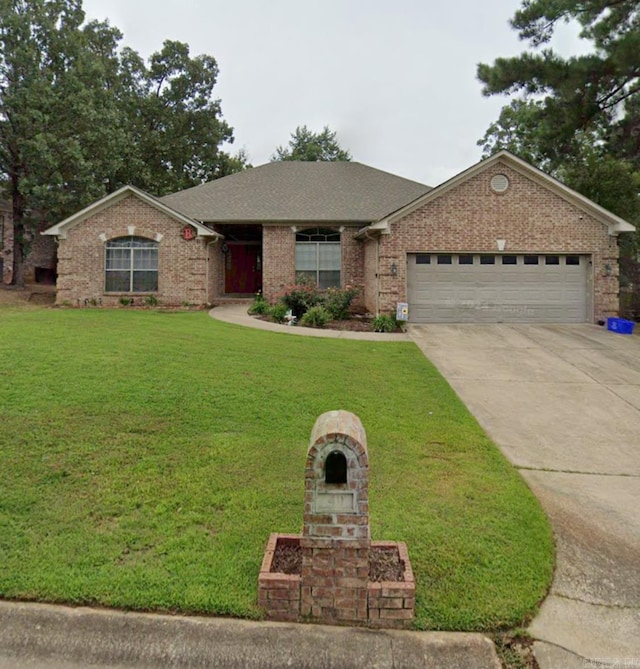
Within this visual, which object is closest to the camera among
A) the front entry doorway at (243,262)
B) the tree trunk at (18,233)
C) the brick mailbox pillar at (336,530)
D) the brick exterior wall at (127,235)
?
the brick mailbox pillar at (336,530)

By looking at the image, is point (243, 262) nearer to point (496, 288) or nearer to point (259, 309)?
point (259, 309)

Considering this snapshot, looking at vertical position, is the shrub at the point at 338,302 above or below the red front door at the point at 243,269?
below

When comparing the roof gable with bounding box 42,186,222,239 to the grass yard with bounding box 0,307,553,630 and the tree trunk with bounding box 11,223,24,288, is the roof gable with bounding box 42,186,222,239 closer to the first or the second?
the tree trunk with bounding box 11,223,24,288

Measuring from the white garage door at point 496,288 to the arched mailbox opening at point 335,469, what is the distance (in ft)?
40.4

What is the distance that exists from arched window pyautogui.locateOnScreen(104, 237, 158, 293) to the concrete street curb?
15.4m

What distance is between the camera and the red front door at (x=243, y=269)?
65.1 ft

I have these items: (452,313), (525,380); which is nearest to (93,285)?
(452,313)

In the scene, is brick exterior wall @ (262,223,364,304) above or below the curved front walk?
above

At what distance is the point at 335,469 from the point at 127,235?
53.3 ft

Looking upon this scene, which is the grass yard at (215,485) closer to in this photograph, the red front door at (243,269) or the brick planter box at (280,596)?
the brick planter box at (280,596)

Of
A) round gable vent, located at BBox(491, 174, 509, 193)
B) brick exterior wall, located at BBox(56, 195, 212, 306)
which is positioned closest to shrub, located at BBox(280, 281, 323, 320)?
brick exterior wall, located at BBox(56, 195, 212, 306)

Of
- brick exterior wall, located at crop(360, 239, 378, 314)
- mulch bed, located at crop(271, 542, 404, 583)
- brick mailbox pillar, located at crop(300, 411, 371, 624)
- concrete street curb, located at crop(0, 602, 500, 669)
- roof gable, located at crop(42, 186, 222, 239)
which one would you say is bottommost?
concrete street curb, located at crop(0, 602, 500, 669)

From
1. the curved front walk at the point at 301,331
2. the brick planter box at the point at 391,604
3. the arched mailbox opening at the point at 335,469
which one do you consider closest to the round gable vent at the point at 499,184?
the curved front walk at the point at 301,331

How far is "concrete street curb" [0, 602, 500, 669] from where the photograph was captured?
242 cm
